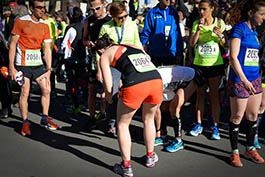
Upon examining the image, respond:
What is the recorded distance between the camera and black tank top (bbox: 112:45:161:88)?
11.7 feet

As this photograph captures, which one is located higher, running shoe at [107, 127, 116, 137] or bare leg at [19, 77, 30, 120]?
bare leg at [19, 77, 30, 120]

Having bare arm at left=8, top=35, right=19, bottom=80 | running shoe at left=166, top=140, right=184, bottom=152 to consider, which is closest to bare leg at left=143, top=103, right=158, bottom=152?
running shoe at left=166, top=140, right=184, bottom=152

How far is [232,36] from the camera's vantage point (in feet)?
12.5

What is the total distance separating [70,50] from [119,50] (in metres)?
2.82

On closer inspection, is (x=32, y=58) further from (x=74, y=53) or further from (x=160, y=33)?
(x=160, y=33)

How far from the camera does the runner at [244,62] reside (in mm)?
3770

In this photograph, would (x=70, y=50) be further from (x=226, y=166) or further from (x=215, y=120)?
(x=226, y=166)

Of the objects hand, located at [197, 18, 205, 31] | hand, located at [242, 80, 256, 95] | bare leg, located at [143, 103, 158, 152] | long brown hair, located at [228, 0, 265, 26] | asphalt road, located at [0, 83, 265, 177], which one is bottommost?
asphalt road, located at [0, 83, 265, 177]

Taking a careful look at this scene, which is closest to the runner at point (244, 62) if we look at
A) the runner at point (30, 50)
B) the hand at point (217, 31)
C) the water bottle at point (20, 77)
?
the hand at point (217, 31)

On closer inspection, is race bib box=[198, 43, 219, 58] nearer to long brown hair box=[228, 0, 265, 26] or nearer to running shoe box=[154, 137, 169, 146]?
long brown hair box=[228, 0, 265, 26]

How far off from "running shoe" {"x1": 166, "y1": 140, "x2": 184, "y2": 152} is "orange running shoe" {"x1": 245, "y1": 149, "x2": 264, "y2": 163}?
86 cm

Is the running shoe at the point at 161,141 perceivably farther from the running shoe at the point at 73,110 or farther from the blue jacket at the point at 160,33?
the running shoe at the point at 73,110

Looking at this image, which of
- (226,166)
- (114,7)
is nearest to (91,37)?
(114,7)

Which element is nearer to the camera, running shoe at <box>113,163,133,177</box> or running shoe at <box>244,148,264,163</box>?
running shoe at <box>113,163,133,177</box>
